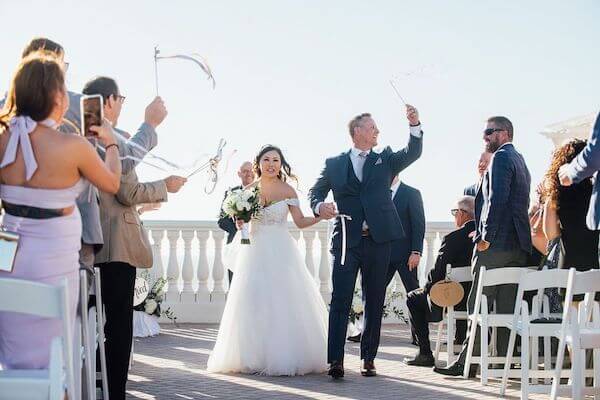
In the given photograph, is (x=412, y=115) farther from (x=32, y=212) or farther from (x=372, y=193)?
(x=32, y=212)

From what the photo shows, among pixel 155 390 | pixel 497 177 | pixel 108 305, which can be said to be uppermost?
pixel 497 177

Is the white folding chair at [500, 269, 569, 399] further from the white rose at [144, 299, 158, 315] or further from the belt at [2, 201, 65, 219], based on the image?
the white rose at [144, 299, 158, 315]

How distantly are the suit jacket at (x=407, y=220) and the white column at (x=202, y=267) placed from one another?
3.89 metres

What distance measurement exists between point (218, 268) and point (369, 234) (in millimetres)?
5747

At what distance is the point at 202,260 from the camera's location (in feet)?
46.1

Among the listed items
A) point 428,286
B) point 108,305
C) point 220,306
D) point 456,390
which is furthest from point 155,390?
point 220,306

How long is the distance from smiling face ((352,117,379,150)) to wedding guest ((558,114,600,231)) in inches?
108

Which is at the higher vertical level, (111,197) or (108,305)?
(111,197)

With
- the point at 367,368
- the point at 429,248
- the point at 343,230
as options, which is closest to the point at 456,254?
the point at 343,230

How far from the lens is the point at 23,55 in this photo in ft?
18.8

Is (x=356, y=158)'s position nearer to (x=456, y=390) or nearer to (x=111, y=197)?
(x=456, y=390)

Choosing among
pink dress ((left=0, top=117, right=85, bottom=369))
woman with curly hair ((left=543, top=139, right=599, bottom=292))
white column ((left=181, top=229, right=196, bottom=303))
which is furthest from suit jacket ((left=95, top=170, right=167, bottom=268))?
white column ((left=181, top=229, right=196, bottom=303))

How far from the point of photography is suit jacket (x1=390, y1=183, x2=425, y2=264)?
1091 centimetres

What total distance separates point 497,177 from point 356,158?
129cm
